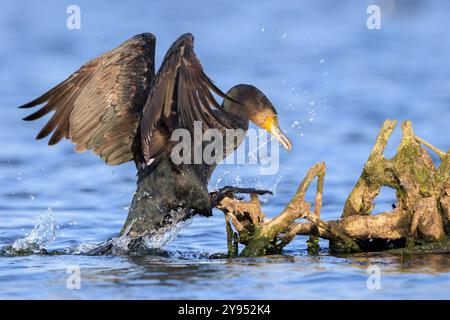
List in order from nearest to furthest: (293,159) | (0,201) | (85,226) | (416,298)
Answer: (416,298) → (85,226) → (0,201) → (293,159)

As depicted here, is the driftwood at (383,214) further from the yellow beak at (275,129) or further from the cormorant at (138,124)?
the yellow beak at (275,129)

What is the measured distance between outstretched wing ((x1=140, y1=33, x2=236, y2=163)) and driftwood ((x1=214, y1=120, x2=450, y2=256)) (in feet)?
2.74

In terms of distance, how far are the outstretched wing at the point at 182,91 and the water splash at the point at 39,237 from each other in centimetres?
154

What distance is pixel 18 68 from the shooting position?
54.3 feet

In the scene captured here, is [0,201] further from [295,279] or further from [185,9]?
[185,9]

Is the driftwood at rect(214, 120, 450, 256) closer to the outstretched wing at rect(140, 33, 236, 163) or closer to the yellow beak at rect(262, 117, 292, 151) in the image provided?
the outstretched wing at rect(140, 33, 236, 163)

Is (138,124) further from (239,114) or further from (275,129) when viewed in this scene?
(275,129)

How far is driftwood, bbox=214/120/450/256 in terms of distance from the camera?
784 cm

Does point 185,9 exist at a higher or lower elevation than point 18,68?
higher

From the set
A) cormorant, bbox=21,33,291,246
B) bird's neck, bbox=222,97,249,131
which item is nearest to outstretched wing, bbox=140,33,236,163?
cormorant, bbox=21,33,291,246

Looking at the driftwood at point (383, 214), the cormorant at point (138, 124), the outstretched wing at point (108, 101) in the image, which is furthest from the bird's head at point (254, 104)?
the driftwood at point (383, 214)

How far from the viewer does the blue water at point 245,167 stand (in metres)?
7.27
